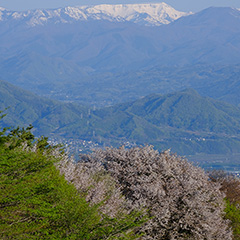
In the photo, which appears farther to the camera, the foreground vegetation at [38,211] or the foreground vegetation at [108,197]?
the foreground vegetation at [108,197]

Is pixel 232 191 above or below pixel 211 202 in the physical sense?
below

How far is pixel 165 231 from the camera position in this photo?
506 inches

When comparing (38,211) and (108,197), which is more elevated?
(38,211)

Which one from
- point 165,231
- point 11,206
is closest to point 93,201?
point 165,231

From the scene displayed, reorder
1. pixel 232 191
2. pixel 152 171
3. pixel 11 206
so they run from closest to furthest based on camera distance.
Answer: pixel 11 206
pixel 152 171
pixel 232 191

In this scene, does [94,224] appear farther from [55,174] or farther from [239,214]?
[239,214]

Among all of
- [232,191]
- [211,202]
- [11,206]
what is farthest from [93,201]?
[232,191]

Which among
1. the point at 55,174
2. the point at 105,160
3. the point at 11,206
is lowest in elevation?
the point at 105,160

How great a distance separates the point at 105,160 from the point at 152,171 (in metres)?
2.07

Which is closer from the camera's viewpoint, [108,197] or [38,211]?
[38,211]

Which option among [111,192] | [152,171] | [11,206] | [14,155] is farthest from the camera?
[152,171]

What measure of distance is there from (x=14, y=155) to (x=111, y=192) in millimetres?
4941

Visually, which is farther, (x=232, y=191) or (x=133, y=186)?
(x=232, y=191)

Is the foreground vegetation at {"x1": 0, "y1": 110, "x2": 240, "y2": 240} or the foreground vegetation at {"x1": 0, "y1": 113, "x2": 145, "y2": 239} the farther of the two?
A: the foreground vegetation at {"x1": 0, "y1": 110, "x2": 240, "y2": 240}
